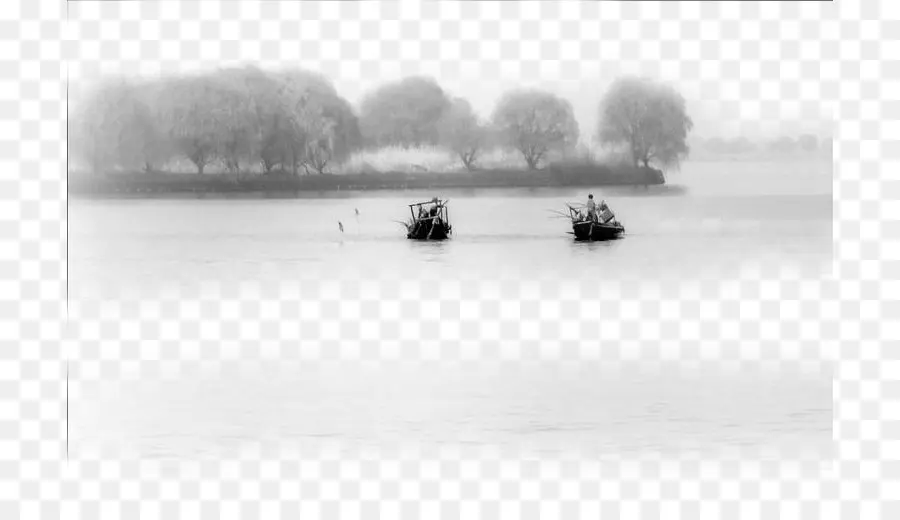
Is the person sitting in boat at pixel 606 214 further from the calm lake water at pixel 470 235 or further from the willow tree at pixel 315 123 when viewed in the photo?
the willow tree at pixel 315 123

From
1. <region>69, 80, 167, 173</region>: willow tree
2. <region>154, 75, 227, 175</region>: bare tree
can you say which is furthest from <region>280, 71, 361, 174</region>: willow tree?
<region>69, 80, 167, 173</region>: willow tree

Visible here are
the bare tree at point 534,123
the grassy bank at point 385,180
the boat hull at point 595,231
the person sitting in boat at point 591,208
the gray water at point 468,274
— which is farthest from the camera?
the grassy bank at point 385,180

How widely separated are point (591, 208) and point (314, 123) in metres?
1.88

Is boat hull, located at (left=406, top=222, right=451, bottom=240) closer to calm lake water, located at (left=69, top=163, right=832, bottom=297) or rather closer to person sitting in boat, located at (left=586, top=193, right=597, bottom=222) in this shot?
calm lake water, located at (left=69, top=163, right=832, bottom=297)

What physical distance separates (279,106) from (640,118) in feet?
7.64

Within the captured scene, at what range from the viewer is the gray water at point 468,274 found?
291 inches

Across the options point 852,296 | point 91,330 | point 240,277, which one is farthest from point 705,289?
point 91,330

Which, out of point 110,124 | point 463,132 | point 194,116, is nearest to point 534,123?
point 463,132

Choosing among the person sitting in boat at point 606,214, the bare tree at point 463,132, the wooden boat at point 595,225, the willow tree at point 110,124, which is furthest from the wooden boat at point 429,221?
the willow tree at point 110,124

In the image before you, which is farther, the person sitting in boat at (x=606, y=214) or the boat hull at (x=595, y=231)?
the person sitting in boat at (x=606, y=214)

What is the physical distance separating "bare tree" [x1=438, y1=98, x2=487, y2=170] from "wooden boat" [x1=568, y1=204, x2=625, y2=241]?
73 centimetres

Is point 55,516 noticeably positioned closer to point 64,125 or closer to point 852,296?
point 64,125

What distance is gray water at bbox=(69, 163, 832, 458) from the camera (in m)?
7.40

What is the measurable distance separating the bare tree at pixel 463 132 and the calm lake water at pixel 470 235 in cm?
27
